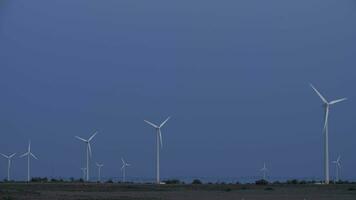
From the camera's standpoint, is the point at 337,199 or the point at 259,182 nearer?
the point at 337,199

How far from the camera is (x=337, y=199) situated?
60469mm

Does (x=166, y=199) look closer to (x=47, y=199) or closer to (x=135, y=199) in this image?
(x=135, y=199)

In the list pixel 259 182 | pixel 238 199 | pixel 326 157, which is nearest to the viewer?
pixel 238 199

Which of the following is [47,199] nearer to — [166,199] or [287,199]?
[166,199]

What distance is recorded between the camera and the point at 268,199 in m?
60.8

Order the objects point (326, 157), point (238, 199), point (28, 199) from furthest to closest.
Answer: point (326, 157), point (238, 199), point (28, 199)

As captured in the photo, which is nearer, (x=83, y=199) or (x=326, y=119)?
(x=83, y=199)

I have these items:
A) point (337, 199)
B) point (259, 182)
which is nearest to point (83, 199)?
point (337, 199)

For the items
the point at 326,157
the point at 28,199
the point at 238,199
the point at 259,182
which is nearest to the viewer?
the point at 28,199

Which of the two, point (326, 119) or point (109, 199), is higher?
point (326, 119)

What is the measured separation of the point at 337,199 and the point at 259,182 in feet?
218

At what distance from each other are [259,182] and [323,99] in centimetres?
2443

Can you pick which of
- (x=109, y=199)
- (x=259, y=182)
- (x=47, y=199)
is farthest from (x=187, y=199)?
(x=259, y=182)

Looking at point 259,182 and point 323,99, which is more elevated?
point 323,99
